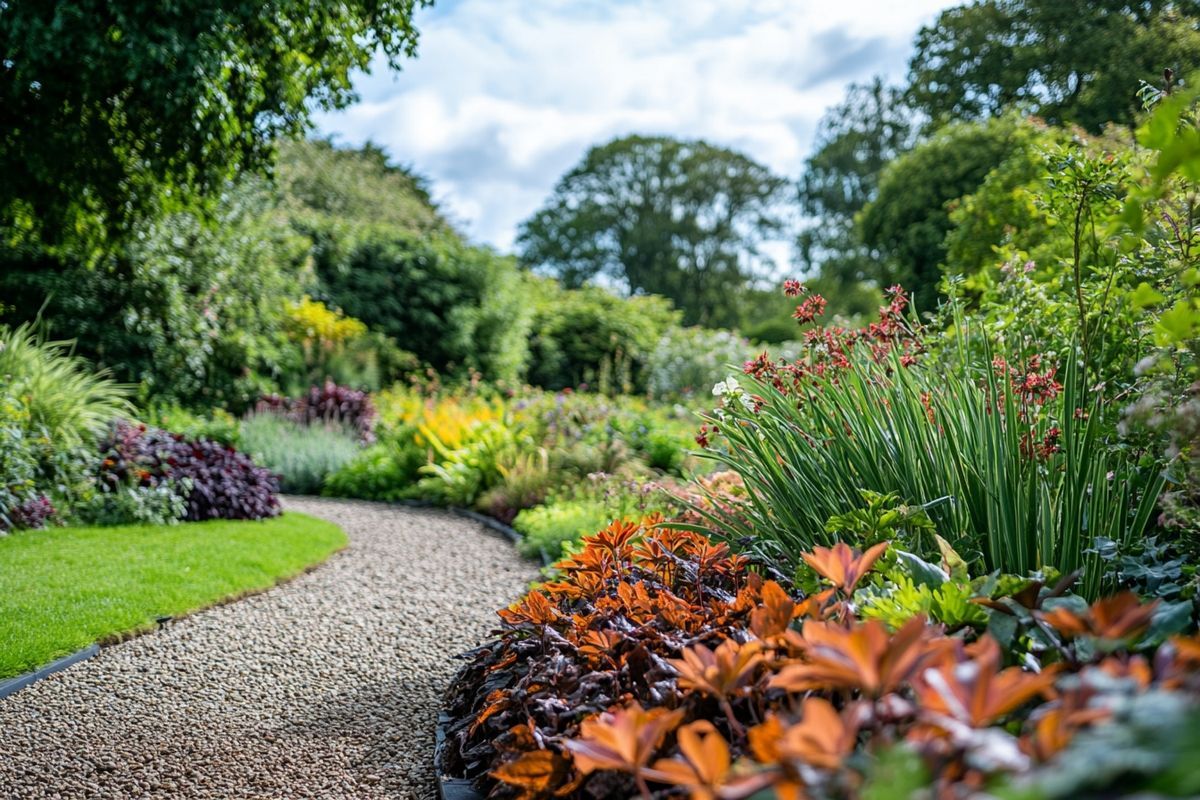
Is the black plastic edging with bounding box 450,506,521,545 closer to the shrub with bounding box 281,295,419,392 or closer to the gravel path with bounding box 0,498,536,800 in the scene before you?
the gravel path with bounding box 0,498,536,800

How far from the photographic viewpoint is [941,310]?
3.22 metres

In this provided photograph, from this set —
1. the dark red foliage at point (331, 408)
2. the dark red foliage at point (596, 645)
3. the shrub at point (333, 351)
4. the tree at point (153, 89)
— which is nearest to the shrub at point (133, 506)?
the tree at point (153, 89)

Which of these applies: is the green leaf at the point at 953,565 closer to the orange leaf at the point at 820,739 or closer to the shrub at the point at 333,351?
the orange leaf at the point at 820,739

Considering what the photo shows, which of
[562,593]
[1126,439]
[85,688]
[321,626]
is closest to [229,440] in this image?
[321,626]

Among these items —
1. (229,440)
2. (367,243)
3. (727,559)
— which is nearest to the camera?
(727,559)

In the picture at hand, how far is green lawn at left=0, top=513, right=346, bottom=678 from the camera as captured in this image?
12.0 ft

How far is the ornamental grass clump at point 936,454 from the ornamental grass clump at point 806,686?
1.12ft

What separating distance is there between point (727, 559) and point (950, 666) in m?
1.59

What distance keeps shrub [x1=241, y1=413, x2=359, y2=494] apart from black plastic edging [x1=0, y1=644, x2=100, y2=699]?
5163 mm

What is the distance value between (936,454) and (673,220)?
3104 cm

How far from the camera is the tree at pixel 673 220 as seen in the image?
32.5 meters

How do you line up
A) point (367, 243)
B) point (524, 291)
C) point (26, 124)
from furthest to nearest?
point (524, 291) < point (367, 243) < point (26, 124)

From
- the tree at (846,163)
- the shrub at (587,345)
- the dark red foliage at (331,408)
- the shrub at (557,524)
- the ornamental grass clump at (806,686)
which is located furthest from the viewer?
the tree at (846,163)

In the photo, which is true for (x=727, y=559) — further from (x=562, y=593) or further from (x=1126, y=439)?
(x=1126, y=439)
